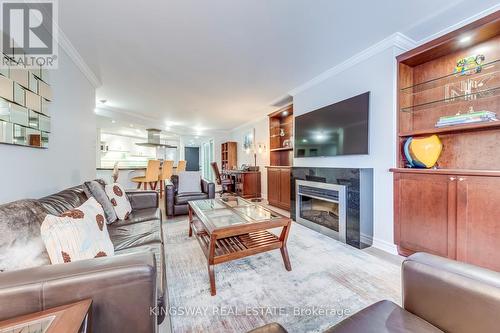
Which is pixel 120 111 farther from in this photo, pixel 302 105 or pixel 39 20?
pixel 302 105

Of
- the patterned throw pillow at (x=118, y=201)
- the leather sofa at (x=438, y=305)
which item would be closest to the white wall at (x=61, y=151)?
the patterned throw pillow at (x=118, y=201)

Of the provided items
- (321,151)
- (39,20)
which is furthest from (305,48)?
(39,20)

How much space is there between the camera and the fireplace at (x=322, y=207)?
2.66 m

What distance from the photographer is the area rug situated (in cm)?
135

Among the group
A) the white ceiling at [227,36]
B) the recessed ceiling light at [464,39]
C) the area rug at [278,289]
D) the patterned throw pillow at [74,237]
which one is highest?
the white ceiling at [227,36]

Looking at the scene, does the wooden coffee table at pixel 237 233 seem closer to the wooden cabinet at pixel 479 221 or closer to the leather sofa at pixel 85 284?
the leather sofa at pixel 85 284

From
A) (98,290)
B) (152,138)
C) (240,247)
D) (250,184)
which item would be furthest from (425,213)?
(152,138)

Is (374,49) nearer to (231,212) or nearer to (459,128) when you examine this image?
(459,128)

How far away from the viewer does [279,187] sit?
4.52 m

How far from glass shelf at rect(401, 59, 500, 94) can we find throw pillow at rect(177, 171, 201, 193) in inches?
144

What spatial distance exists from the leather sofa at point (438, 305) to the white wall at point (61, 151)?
220 centimetres

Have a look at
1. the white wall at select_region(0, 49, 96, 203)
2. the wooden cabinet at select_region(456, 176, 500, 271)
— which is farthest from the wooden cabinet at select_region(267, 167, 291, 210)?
the white wall at select_region(0, 49, 96, 203)

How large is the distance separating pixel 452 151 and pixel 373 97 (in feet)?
3.32

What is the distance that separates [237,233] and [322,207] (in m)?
1.85
